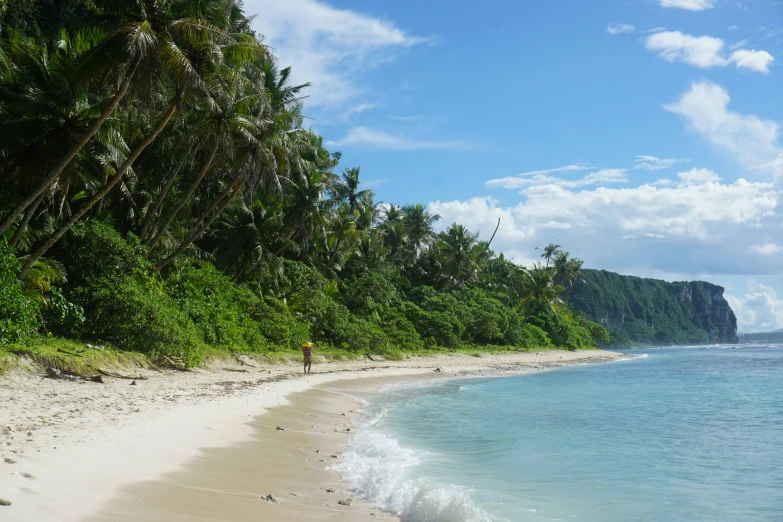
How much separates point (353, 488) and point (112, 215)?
18595 millimetres

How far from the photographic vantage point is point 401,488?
7004 mm

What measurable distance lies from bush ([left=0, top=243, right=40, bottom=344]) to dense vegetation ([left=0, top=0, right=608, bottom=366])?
4 centimetres

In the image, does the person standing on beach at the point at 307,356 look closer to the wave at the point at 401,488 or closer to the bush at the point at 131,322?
the bush at the point at 131,322

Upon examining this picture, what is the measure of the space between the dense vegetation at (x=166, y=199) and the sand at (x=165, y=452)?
11.3 feet

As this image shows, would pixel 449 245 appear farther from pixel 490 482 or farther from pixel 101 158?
pixel 490 482

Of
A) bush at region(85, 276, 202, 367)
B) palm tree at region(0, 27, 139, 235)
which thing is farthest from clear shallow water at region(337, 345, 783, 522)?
palm tree at region(0, 27, 139, 235)

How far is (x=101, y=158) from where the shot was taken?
1605 centimetres

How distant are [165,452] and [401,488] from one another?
9.68 ft

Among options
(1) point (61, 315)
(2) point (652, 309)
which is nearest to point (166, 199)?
(1) point (61, 315)

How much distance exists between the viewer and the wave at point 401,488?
6320mm

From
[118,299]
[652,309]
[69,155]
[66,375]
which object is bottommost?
[66,375]

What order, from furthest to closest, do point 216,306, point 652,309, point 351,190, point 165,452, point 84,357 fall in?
point 652,309, point 351,190, point 216,306, point 84,357, point 165,452

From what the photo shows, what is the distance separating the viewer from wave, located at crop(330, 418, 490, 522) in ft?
20.7

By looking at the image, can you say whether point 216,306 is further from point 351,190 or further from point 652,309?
point 652,309
